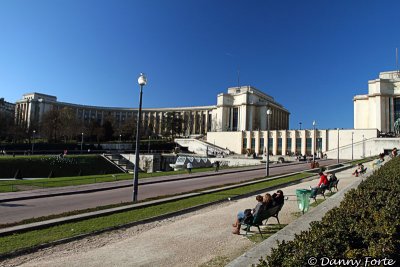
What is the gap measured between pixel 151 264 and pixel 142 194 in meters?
13.7

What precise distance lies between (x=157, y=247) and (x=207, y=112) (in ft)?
508

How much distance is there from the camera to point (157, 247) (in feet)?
28.6

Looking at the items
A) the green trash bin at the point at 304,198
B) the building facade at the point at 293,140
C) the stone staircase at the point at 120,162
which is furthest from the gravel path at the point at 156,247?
the building facade at the point at 293,140

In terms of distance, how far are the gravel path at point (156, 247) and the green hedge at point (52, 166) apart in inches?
1499

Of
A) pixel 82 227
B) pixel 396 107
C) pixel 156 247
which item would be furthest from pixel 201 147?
pixel 156 247

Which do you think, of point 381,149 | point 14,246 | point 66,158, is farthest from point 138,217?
point 381,149

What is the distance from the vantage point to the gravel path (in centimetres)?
762

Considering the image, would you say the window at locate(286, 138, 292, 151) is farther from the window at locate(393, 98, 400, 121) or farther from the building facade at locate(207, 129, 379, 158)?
the window at locate(393, 98, 400, 121)

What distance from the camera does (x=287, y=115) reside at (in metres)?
170

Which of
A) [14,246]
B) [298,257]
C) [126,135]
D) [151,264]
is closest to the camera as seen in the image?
[298,257]

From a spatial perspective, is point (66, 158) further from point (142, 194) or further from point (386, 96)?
point (386, 96)

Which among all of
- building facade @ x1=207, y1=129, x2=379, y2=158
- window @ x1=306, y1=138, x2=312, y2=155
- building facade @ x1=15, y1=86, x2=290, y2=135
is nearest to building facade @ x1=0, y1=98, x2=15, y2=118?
building facade @ x1=15, y1=86, x2=290, y2=135

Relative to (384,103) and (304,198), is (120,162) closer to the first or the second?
(304,198)

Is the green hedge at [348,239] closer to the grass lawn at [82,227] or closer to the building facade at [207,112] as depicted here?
the grass lawn at [82,227]
